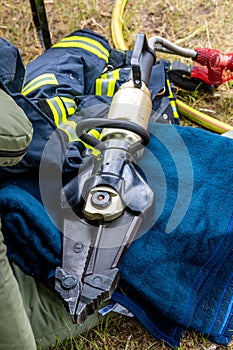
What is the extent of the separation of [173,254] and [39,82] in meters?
0.70

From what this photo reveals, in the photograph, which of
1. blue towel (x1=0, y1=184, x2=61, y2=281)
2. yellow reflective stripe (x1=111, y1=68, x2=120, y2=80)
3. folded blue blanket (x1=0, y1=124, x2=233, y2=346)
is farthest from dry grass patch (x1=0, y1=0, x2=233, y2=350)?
blue towel (x1=0, y1=184, x2=61, y2=281)

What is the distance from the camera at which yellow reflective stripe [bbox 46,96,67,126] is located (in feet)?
5.04

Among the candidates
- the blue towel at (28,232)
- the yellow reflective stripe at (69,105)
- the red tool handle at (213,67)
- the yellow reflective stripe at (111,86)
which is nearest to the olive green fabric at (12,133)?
the blue towel at (28,232)

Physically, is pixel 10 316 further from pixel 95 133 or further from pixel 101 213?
pixel 95 133

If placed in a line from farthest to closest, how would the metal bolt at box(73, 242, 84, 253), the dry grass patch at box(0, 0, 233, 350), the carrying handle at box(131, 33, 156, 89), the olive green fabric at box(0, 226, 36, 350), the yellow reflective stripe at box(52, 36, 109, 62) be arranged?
the dry grass patch at box(0, 0, 233, 350), the yellow reflective stripe at box(52, 36, 109, 62), the carrying handle at box(131, 33, 156, 89), the metal bolt at box(73, 242, 84, 253), the olive green fabric at box(0, 226, 36, 350)

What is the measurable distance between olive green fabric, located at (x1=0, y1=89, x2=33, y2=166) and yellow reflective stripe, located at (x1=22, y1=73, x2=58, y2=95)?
44 cm

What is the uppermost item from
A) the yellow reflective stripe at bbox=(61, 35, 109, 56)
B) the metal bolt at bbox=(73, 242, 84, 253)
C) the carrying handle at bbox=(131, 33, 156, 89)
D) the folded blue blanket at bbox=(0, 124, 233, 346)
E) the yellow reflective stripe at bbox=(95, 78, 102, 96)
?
the carrying handle at bbox=(131, 33, 156, 89)

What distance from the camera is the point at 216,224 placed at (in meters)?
1.34

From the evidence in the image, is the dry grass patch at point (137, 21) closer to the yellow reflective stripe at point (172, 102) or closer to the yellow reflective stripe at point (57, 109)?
the yellow reflective stripe at point (172, 102)

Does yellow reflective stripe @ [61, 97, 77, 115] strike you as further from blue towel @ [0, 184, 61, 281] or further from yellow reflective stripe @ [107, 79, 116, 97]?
blue towel @ [0, 184, 61, 281]

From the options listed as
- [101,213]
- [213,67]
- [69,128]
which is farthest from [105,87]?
[101,213]

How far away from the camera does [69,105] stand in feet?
5.28

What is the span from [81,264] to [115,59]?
908 mm

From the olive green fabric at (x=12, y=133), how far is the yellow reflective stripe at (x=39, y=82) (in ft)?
1.43
